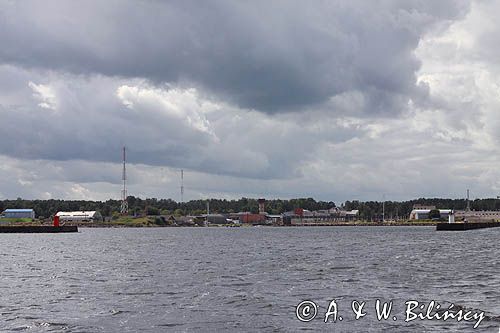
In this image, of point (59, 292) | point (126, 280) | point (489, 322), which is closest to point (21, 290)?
point (59, 292)

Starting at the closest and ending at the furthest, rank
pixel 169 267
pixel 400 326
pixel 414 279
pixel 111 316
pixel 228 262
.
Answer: pixel 400 326 → pixel 111 316 → pixel 414 279 → pixel 169 267 → pixel 228 262

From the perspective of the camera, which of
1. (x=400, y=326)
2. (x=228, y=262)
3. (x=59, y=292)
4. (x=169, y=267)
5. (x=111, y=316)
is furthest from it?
(x=228, y=262)

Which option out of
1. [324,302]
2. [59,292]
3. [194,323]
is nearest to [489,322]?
[324,302]

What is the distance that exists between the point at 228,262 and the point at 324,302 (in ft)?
151

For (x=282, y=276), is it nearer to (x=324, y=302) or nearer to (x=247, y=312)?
(x=324, y=302)

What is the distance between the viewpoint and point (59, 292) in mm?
62375

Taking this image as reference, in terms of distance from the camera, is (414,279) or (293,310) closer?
(293,310)

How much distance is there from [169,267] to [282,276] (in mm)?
21801

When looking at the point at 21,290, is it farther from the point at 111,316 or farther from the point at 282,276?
the point at 282,276

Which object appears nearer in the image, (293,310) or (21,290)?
(293,310)

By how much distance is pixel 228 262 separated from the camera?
319ft

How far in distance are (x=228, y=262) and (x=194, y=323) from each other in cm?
5344

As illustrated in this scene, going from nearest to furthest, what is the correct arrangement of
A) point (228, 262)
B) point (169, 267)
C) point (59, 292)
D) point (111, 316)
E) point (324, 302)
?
1. point (111, 316)
2. point (324, 302)
3. point (59, 292)
4. point (169, 267)
5. point (228, 262)

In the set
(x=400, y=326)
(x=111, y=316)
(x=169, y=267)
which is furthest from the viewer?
(x=169, y=267)
